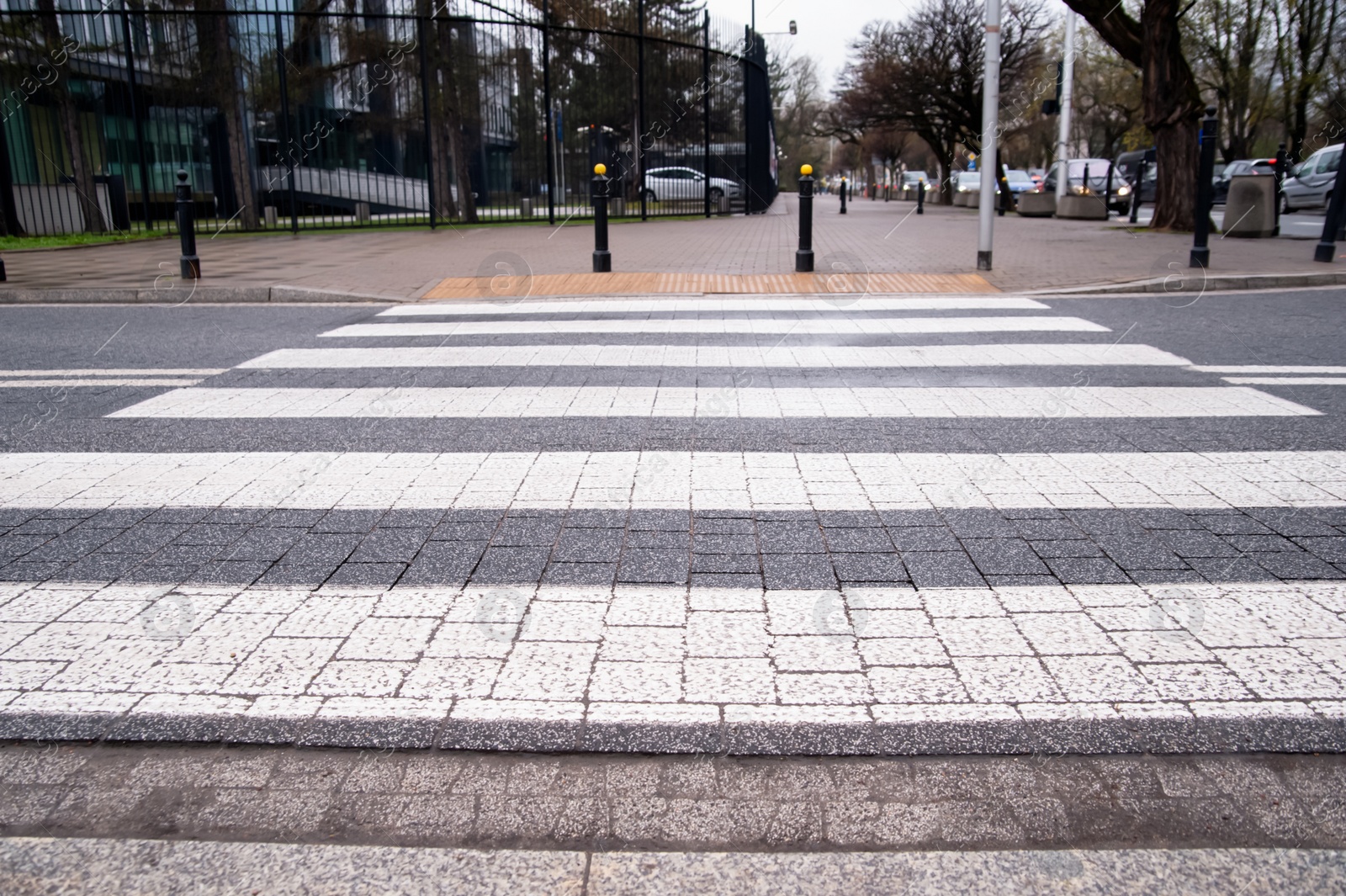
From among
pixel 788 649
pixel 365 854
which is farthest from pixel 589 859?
pixel 788 649

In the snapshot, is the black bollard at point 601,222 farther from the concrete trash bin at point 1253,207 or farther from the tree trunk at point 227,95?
the concrete trash bin at point 1253,207

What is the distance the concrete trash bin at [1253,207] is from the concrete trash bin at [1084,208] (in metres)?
8.98

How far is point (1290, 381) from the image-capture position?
260 inches

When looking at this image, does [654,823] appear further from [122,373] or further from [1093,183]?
[1093,183]

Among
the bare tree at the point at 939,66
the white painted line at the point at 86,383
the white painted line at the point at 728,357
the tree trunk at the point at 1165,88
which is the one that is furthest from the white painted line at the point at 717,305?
the bare tree at the point at 939,66

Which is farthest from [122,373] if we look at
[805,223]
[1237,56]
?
[1237,56]

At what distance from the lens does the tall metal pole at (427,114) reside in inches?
784

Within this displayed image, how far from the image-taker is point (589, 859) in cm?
219

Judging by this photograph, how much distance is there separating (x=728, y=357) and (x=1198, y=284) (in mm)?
6881

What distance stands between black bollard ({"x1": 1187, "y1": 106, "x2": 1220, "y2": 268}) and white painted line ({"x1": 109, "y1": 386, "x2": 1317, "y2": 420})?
6755 millimetres

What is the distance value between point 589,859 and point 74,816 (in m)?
1.22

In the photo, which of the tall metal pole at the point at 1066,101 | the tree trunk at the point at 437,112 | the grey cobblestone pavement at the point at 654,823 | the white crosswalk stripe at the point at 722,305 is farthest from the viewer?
the tall metal pole at the point at 1066,101

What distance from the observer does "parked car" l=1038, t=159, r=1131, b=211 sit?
98.5 feet

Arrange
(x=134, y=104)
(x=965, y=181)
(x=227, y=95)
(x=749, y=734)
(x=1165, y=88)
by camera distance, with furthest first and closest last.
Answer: (x=965, y=181) < (x=227, y=95) < (x=134, y=104) < (x=1165, y=88) < (x=749, y=734)
